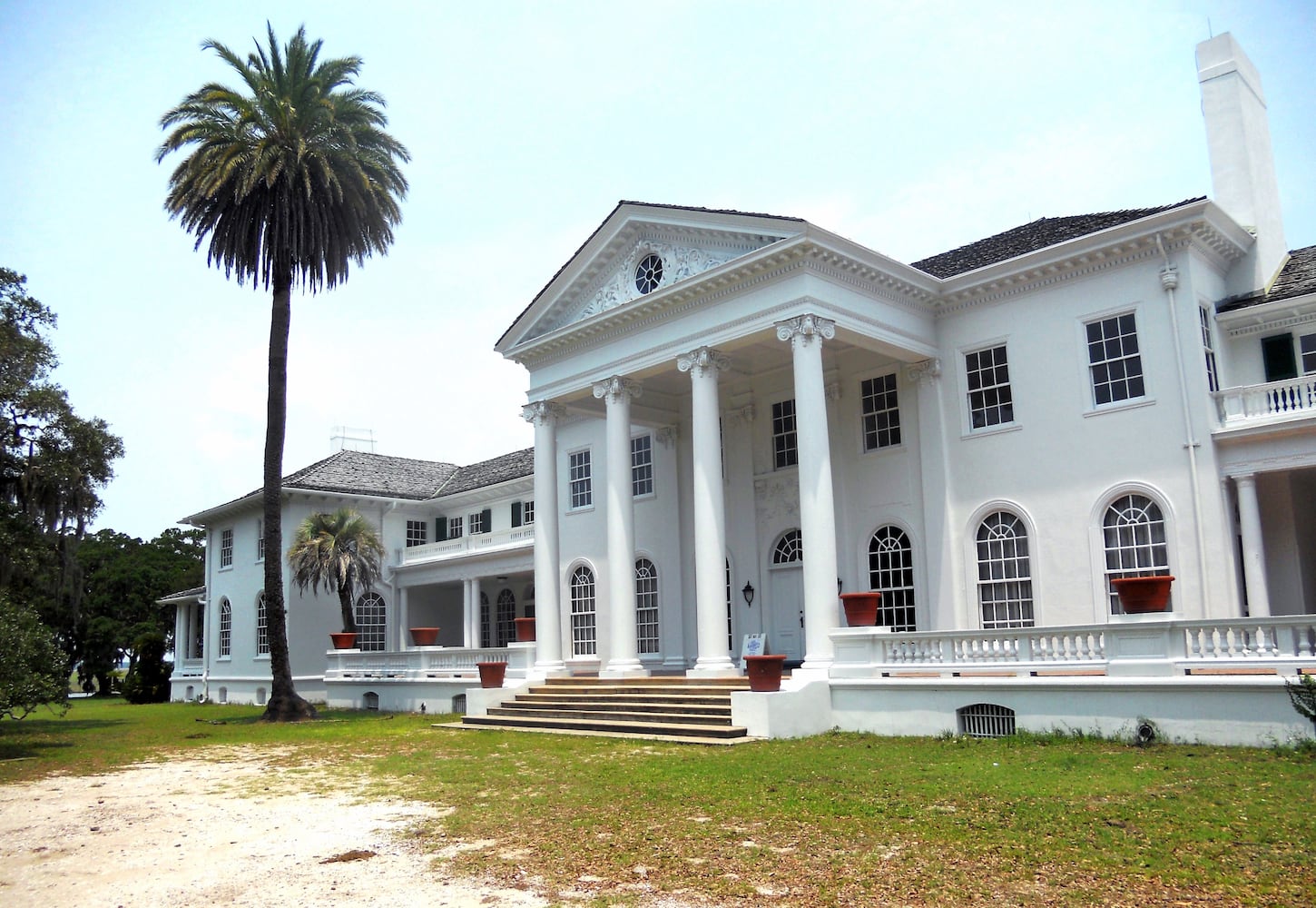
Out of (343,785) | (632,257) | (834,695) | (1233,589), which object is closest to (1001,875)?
(343,785)

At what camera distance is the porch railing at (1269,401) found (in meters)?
16.7

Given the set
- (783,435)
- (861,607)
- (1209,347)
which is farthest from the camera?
(783,435)

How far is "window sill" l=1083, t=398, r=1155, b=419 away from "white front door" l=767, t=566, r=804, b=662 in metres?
7.37

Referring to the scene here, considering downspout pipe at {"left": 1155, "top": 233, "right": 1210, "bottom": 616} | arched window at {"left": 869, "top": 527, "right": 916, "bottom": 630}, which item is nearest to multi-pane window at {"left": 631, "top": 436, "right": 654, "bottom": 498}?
arched window at {"left": 869, "top": 527, "right": 916, "bottom": 630}

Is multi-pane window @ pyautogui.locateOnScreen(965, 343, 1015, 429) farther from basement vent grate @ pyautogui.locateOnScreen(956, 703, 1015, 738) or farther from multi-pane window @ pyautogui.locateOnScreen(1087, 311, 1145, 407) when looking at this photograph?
basement vent grate @ pyautogui.locateOnScreen(956, 703, 1015, 738)

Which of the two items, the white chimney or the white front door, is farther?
the white front door

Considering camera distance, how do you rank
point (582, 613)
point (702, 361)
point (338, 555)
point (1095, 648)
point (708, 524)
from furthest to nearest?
point (338, 555)
point (582, 613)
point (702, 361)
point (708, 524)
point (1095, 648)

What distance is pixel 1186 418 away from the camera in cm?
1747

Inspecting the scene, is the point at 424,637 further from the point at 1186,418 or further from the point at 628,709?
the point at 1186,418

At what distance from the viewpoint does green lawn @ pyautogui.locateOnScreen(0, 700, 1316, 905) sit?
685 cm

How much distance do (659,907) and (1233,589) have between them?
13.9 meters

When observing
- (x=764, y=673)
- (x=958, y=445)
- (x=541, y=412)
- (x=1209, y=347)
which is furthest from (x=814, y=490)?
(x=541, y=412)

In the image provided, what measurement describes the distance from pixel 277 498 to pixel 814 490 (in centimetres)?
1449

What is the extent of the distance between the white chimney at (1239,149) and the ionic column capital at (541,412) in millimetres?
14706
